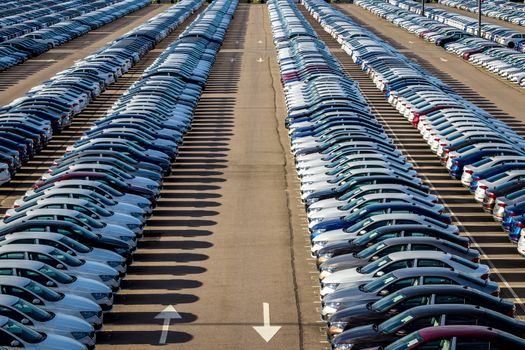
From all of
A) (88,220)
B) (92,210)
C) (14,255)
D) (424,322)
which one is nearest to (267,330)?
(424,322)

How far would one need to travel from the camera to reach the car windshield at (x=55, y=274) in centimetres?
2088

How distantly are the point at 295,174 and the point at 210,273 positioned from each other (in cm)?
1104

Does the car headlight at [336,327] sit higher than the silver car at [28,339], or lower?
lower

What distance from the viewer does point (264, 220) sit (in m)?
28.8

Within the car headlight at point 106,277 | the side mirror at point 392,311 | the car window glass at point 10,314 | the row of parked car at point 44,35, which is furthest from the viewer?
the row of parked car at point 44,35

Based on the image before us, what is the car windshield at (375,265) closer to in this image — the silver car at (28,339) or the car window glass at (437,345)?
the car window glass at (437,345)

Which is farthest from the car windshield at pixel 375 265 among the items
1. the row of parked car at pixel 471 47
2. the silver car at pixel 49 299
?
the row of parked car at pixel 471 47

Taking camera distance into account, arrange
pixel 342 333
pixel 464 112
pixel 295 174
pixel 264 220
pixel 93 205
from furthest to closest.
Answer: pixel 464 112
pixel 295 174
pixel 264 220
pixel 93 205
pixel 342 333

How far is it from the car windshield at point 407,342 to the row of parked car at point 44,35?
53.3 meters

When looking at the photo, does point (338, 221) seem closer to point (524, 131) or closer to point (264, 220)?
point (264, 220)

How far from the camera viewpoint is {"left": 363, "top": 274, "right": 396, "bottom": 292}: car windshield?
65.3ft

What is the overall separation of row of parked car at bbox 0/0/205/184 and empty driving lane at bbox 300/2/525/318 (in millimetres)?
15863

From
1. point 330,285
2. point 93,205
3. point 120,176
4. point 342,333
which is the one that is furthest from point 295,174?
point 342,333

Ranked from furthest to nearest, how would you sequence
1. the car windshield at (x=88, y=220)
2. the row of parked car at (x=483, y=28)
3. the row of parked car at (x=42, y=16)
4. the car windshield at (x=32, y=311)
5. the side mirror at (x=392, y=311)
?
the row of parked car at (x=42, y=16) → the row of parked car at (x=483, y=28) → the car windshield at (x=88, y=220) → the car windshield at (x=32, y=311) → the side mirror at (x=392, y=311)
